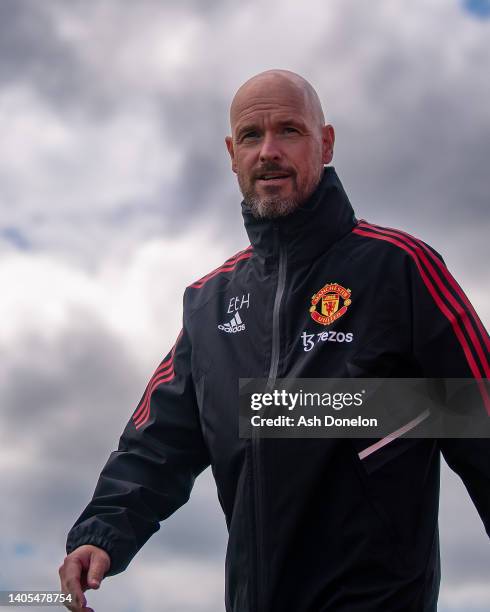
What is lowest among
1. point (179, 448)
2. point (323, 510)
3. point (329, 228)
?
point (323, 510)

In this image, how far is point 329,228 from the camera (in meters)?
4.68

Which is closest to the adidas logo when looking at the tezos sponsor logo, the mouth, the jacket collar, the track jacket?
the track jacket

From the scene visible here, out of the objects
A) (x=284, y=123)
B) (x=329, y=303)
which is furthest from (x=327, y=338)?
(x=284, y=123)

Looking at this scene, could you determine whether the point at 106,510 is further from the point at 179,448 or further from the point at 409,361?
the point at 409,361

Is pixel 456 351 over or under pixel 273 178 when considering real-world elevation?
under

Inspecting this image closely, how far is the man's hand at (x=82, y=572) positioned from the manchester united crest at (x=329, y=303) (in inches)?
63.3

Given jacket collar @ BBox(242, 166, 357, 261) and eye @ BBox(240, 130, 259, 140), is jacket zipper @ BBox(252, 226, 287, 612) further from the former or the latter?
eye @ BBox(240, 130, 259, 140)

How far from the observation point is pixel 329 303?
14.7 feet

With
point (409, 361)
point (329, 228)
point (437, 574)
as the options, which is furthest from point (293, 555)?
point (329, 228)

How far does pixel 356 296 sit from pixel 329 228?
45 centimetres

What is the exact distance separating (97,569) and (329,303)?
1.74 m

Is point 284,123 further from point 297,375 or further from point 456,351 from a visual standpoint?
point 456,351

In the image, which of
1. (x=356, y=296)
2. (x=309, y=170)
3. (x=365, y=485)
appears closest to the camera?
(x=365, y=485)

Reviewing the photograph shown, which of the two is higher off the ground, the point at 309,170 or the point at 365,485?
the point at 309,170
